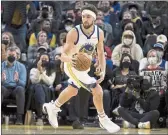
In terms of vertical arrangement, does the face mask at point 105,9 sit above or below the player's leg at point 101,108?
above

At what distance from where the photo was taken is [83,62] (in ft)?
23.0

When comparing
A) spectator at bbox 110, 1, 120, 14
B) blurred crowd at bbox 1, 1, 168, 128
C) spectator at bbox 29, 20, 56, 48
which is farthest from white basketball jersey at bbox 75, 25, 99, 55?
spectator at bbox 110, 1, 120, 14

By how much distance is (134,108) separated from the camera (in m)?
10.3

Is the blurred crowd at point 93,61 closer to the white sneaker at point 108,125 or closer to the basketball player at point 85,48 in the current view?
the basketball player at point 85,48

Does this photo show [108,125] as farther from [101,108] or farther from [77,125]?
[77,125]

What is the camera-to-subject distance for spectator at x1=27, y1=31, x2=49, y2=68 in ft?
34.8

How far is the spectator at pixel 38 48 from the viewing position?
10616 millimetres

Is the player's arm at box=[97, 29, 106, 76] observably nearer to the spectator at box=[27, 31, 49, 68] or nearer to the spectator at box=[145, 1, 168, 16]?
the spectator at box=[27, 31, 49, 68]

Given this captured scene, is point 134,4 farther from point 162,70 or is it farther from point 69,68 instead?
point 69,68

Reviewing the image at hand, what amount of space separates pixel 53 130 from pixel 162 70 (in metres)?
2.80

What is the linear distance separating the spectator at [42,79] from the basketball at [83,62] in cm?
213

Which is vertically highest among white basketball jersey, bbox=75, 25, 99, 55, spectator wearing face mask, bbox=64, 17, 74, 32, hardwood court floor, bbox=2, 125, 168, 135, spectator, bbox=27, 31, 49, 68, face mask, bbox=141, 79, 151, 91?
spectator wearing face mask, bbox=64, 17, 74, 32

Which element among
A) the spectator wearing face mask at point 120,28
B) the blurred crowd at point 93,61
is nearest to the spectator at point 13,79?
the blurred crowd at point 93,61

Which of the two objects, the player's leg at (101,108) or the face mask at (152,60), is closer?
the player's leg at (101,108)
